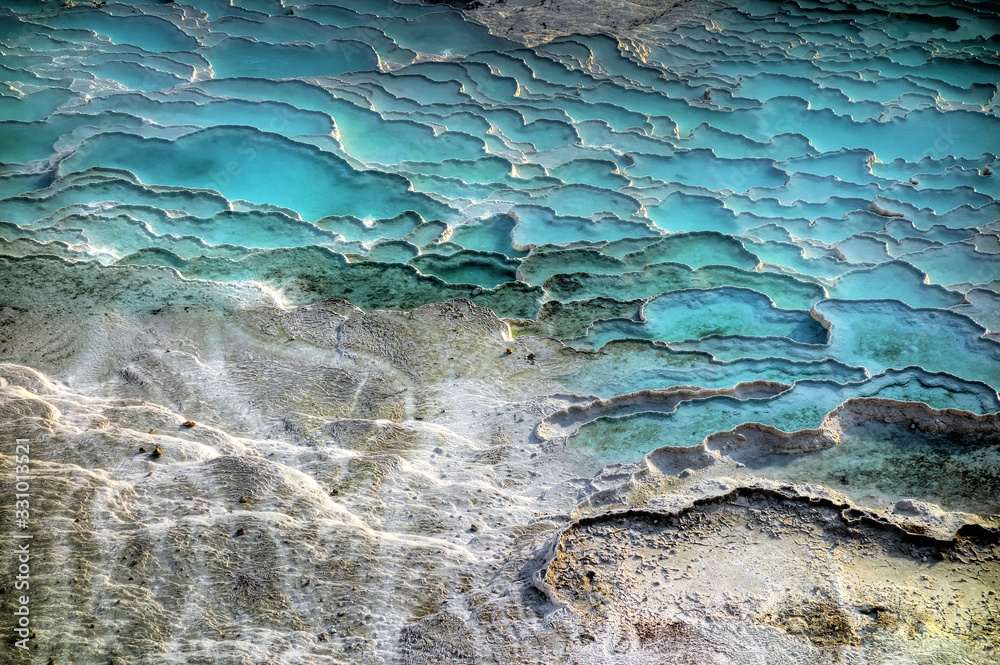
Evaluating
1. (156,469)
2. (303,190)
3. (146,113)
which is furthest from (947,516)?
(146,113)

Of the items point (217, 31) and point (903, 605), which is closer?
point (903, 605)

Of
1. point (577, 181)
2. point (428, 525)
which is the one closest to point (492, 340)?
point (428, 525)

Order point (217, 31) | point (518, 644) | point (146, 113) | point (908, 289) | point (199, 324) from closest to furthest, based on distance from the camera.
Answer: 1. point (518, 644)
2. point (199, 324)
3. point (908, 289)
4. point (146, 113)
5. point (217, 31)

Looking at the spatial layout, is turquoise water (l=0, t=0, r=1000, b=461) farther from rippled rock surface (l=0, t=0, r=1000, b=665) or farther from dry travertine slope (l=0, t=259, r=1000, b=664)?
dry travertine slope (l=0, t=259, r=1000, b=664)

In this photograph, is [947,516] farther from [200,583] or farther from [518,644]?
[200,583]

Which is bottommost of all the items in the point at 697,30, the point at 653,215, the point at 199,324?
the point at 199,324

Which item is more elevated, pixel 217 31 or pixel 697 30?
pixel 697 30
